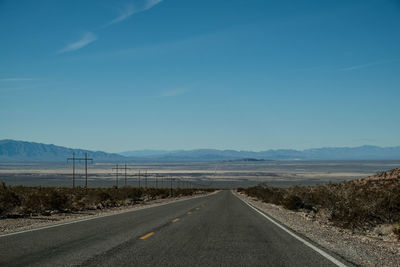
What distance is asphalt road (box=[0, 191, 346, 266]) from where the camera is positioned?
8523mm

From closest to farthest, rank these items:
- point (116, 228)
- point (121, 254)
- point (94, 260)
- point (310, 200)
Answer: point (94, 260) < point (121, 254) < point (116, 228) < point (310, 200)

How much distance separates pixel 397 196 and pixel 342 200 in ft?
13.0

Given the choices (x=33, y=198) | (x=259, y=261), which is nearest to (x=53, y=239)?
(x=259, y=261)

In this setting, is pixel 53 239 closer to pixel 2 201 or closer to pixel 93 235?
pixel 93 235

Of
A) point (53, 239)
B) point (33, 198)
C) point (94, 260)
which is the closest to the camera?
point (94, 260)

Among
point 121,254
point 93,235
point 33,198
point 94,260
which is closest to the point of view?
point 94,260

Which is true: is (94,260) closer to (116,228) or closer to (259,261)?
(259,261)

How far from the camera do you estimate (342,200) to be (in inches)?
854

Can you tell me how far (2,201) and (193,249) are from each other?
16.2m

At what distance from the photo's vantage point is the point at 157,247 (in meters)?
10.2

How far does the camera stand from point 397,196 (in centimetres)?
1795

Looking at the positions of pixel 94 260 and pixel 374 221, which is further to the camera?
pixel 374 221

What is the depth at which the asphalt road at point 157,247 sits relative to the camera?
8523 millimetres

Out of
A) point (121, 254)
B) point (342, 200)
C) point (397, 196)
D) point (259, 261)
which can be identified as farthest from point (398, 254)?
point (342, 200)
